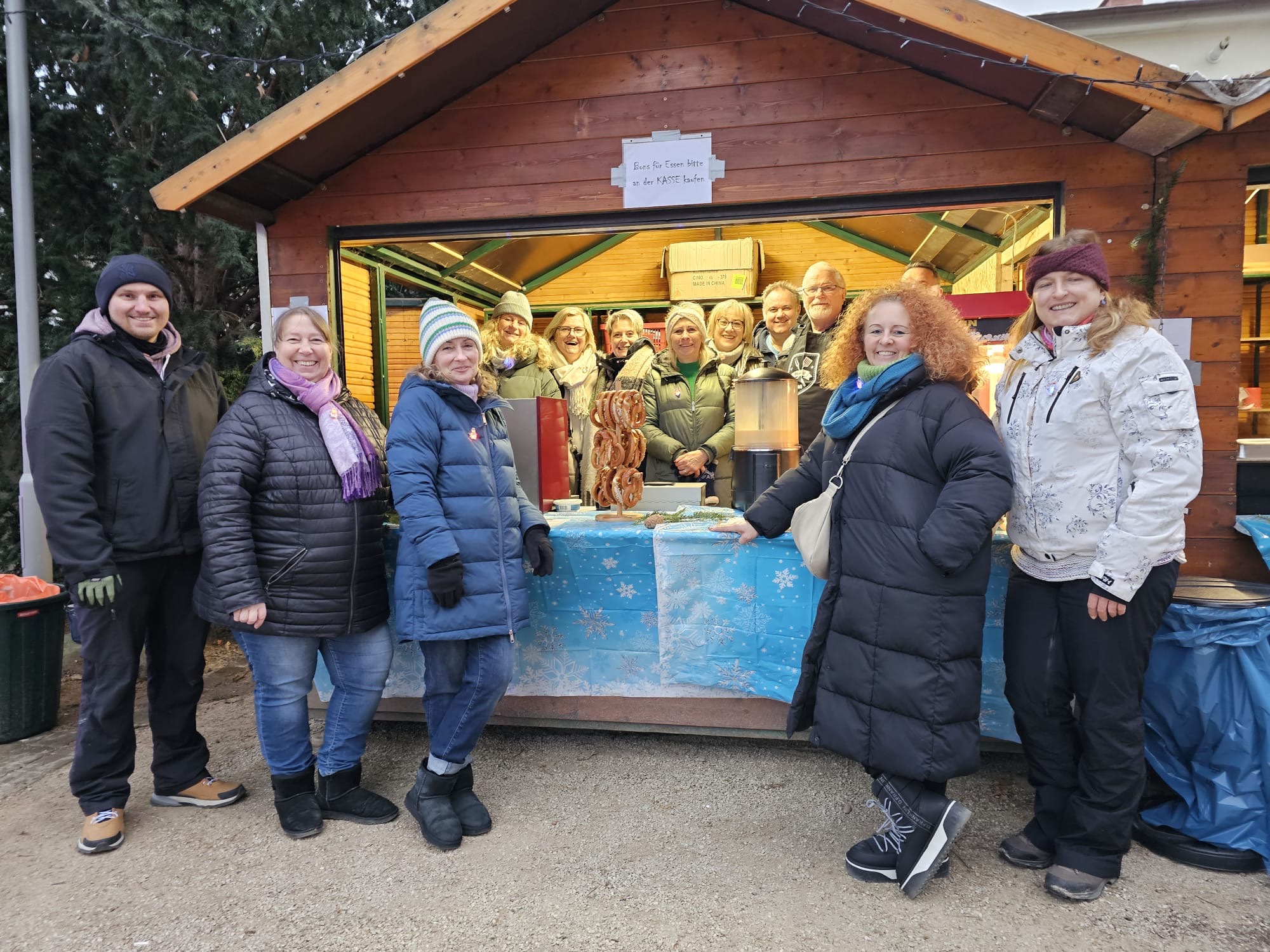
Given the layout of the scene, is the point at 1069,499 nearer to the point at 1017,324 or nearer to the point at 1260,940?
the point at 1017,324

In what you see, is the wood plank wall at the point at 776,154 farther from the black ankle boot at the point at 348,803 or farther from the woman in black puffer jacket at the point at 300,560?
the black ankle boot at the point at 348,803

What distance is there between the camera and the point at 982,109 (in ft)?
11.9

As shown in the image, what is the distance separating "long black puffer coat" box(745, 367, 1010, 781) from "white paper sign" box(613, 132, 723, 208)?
186 cm

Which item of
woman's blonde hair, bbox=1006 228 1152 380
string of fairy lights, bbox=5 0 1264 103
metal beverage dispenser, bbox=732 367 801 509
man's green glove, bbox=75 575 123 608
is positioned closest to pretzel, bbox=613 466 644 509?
metal beverage dispenser, bbox=732 367 801 509

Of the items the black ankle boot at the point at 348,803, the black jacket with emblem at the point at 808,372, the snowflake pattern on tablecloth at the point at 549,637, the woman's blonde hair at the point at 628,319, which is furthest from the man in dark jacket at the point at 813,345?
the black ankle boot at the point at 348,803

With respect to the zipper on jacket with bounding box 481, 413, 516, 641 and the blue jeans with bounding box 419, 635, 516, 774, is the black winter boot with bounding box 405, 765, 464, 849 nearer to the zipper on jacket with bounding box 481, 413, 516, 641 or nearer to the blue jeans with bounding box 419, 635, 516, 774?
the blue jeans with bounding box 419, 635, 516, 774

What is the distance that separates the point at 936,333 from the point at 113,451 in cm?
279

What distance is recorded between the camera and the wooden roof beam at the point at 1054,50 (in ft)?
9.70

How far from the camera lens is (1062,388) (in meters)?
2.45

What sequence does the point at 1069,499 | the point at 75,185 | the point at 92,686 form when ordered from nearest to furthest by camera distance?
the point at 1069,499, the point at 92,686, the point at 75,185

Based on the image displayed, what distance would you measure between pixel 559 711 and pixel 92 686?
69.4 inches

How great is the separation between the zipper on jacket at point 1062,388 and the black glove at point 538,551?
1750 millimetres

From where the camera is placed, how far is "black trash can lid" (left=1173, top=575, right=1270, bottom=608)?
2.63 m

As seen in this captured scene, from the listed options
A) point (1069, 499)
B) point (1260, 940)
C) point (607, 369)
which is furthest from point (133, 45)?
point (1260, 940)
